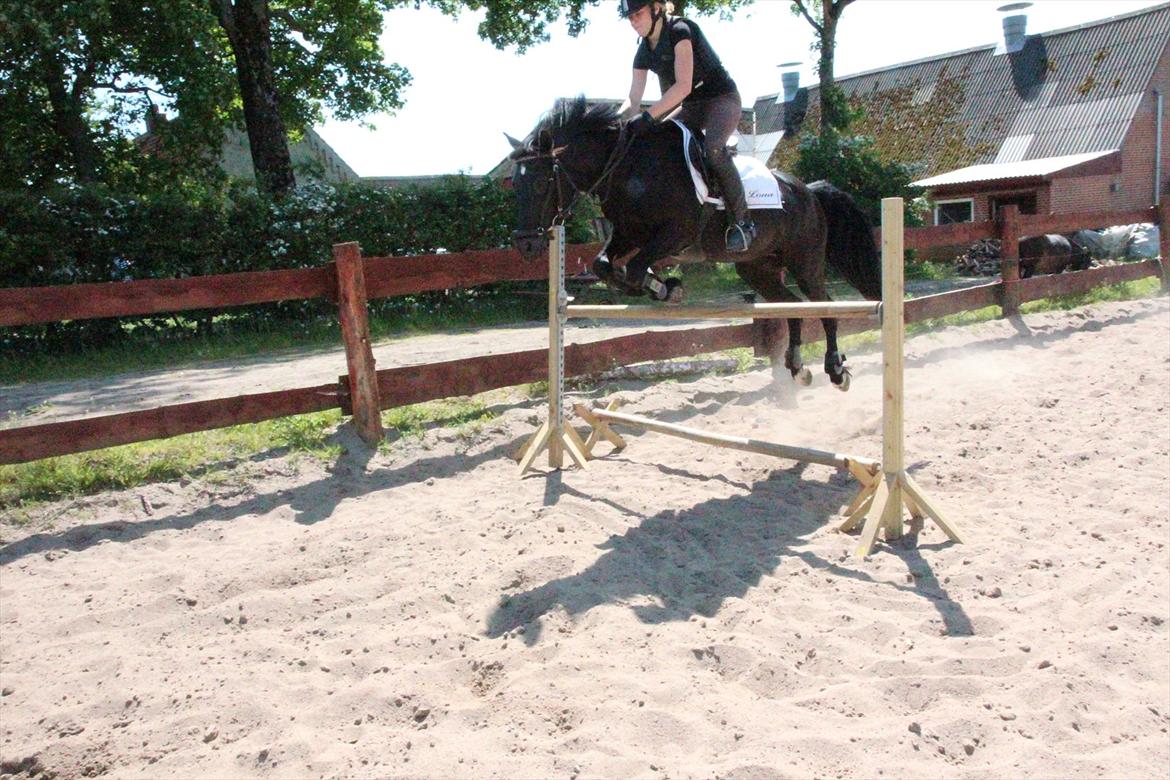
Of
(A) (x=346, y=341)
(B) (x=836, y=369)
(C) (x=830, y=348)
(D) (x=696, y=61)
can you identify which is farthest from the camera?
(C) (x=830, y=348)

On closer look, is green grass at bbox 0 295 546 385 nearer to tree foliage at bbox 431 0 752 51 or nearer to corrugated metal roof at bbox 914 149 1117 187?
tree foliage at bbox 431 0 752 51

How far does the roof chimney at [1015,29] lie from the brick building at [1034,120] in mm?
42

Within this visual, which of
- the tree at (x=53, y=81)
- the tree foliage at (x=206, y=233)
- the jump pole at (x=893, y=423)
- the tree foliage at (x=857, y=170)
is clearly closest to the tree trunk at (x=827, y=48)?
the tree foliage at (x=857, y=170)

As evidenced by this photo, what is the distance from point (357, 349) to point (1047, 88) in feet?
104

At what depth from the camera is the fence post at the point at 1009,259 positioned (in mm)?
11047

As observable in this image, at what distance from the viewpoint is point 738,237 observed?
6.01m

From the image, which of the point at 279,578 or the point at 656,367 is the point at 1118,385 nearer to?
the point at 656,367

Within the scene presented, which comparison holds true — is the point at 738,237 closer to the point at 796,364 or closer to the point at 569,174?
the point at 569,174

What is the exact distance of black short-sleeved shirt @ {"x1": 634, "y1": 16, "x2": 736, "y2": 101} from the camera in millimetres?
5441

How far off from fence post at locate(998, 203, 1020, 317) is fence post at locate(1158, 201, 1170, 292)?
11.8 feet

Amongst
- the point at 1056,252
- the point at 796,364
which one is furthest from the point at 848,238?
the point at 1056,252

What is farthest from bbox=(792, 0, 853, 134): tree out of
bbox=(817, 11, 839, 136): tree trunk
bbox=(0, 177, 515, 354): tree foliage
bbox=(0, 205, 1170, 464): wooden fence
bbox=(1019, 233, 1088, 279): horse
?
bbox=(0, 205, 1170, 464): wooden fence

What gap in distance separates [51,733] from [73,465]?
295 cm

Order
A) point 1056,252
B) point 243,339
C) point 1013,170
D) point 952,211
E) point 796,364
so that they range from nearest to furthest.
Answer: point 796,364, point 243,339, point 1056,252, point 1013,170, point 952,211
